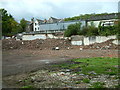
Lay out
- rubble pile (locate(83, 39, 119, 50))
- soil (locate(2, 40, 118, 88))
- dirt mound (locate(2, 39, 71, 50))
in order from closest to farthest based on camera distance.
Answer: soil (locate(2, 40, 118, 88)) → rubble pile (locate(83, 39, 119, 50)) → dirt mound (locate(2, 39, 71, 50))

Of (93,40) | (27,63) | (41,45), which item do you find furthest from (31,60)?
(93,40)

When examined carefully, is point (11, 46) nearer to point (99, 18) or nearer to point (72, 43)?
point (72, 43)

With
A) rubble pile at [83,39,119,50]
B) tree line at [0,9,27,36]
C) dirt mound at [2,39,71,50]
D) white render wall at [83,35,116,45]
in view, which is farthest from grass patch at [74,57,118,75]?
tree line at [0,9,27,36]

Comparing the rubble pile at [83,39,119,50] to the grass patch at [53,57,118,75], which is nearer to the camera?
the grass patch at [53,57,118,75]

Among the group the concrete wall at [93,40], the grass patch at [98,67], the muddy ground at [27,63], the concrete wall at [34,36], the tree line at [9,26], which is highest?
the tree line at [9,26]

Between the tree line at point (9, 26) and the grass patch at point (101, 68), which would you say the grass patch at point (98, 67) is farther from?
the tree line at point (9, 26)

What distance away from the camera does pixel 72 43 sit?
2767 centimetres

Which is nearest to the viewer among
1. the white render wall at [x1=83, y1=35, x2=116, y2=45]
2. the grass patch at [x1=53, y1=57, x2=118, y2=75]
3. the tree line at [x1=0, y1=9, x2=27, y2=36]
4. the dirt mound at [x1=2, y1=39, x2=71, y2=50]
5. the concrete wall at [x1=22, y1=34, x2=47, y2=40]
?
the grass patch at [x1=53, y1=57, x2=118, y2=75]

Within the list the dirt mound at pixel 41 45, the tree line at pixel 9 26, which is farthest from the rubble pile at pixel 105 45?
the tree line at pixel 9 26

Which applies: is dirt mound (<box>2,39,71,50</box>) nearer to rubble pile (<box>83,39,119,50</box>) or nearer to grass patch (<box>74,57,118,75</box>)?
rubble pile (<box>83,39,119,50</box>)

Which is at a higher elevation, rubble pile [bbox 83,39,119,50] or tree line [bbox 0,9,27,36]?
tree line [bbox 0,9,27,36]

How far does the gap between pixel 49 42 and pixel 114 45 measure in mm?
12009

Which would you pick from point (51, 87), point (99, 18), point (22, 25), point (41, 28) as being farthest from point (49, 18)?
point (51, 87)

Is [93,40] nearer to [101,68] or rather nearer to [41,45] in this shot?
[41,45]
